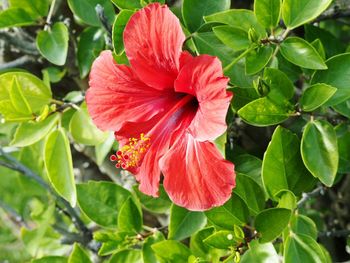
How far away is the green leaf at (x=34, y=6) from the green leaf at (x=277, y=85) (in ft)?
1.96

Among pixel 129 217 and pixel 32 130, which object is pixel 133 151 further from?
pixel 32 130

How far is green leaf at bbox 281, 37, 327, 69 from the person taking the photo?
3.59ft

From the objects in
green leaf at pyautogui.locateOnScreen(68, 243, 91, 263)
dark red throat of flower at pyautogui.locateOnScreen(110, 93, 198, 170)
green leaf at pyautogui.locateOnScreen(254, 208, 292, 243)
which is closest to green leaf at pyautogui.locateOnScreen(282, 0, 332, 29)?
dark red throat of flower at pyautogui.locateOnScreen(110, 93, 198, 170)

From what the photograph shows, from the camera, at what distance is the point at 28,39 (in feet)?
5.35

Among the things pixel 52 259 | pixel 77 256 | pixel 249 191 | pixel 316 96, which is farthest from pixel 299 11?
pixel 52 259

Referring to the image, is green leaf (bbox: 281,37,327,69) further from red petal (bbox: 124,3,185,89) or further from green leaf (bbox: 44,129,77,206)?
green leaf (bbox: 44,129,77,206)

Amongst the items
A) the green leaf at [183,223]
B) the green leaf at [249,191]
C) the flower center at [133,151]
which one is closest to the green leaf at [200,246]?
the green leaf at [183,223]

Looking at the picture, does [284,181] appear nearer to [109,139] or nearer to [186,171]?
[186,171]

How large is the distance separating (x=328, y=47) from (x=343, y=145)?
0.25 metres

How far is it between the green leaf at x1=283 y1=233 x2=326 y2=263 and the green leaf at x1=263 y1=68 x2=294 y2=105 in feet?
0.90

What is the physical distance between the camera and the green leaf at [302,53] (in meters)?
1.09

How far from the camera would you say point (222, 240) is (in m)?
1.15

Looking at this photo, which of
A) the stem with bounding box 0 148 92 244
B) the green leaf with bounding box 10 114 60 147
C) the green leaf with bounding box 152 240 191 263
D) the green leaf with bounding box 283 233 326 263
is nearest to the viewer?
the green leaf with bounding box 283 233 326 263

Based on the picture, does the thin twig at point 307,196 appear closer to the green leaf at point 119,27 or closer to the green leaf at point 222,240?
the green leaf at point 222,240
